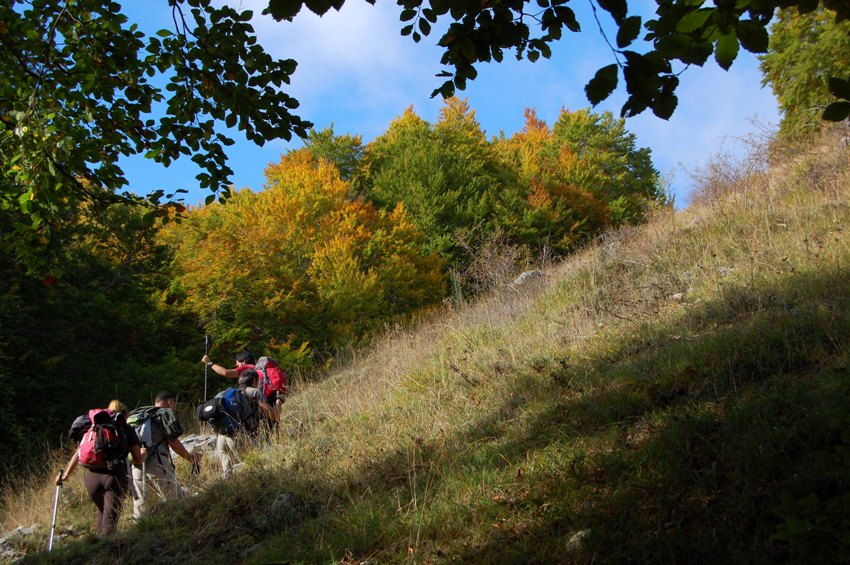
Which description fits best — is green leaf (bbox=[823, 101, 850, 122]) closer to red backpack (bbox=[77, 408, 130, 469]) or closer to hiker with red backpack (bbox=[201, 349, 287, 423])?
red backpack (bbox=[77, 408, 130, 469])

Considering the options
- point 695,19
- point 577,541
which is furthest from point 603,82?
point 577,541

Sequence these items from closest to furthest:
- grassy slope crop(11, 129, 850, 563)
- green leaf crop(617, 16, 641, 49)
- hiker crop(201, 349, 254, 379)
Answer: green leaf crop(617, 16, 641, 49) < grassy slope crop(11, 129, 850, 563) < hiker crop(201, 349, 254, 379)

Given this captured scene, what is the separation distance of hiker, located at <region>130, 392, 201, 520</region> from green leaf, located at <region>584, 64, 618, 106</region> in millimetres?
5853

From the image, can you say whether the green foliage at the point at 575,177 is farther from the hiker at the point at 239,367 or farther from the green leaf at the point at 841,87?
the green leaf at the point at 841,87

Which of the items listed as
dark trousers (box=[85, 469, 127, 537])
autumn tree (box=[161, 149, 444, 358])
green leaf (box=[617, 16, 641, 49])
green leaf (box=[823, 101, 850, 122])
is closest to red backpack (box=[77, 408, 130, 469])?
dark trousers (box=[85, 469, 127, 537])

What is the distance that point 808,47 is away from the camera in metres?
16.0

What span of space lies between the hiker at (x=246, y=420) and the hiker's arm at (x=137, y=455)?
87 cm

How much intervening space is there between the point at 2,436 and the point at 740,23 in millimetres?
16454

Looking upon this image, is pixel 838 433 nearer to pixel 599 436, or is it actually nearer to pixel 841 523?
pixel 841 523

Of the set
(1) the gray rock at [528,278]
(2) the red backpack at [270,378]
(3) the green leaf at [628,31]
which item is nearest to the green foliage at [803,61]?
(1) the gray rock at [528,278]

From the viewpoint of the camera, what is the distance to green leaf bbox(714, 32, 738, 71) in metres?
2.16

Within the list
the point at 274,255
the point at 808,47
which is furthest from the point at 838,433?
the point at 274,255

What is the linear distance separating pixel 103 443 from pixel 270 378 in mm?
2201

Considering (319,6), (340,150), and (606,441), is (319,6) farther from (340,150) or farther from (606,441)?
(340,150)
